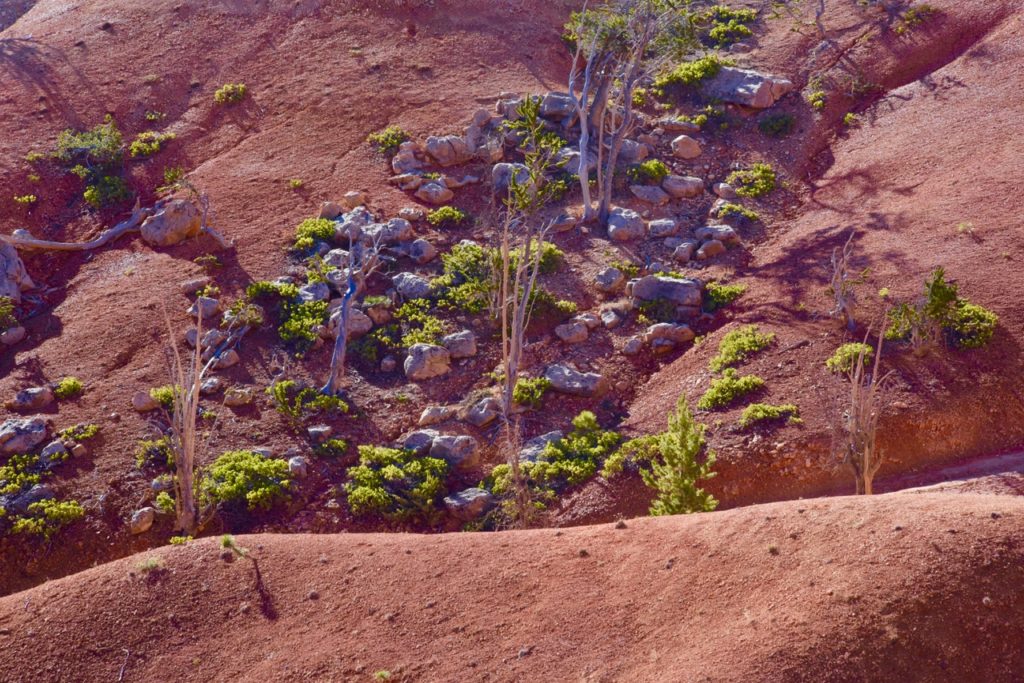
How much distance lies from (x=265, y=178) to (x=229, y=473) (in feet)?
34.5

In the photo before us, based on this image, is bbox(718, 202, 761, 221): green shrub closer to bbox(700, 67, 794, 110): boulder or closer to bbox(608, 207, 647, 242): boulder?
Result: bbox(608, 207, 647, 242): boulder

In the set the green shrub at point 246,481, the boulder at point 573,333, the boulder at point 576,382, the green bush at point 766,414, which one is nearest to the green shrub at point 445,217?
the boulder at point 573,333

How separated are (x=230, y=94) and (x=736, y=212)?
587 inches

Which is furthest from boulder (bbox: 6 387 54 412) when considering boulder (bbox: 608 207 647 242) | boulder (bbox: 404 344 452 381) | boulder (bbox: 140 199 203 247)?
boulder (bbox: 608 207 647 242)

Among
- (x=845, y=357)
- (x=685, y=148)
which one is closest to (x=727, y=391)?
(x=845, y=357)

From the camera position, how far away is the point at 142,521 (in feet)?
50.2

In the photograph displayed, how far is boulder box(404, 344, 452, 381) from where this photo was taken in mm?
18562

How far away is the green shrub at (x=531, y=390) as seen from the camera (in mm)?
17844

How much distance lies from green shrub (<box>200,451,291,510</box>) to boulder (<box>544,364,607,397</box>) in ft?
17.7

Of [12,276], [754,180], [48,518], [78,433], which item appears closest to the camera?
[48,518]

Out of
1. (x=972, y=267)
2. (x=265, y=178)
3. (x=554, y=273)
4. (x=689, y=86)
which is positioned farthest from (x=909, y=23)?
(x=265, y=178)

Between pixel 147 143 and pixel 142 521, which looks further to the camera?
pixel 147 143

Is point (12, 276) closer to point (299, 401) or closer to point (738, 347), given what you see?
point (299, 401)

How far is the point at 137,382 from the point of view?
18.2m
